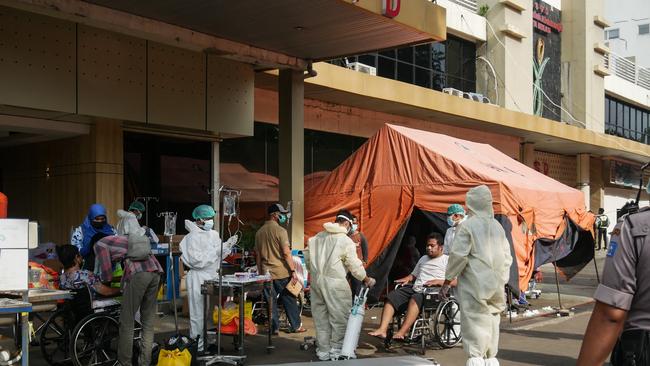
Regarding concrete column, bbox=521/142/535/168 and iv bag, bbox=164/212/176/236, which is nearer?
iv bag, bbox=164/212/176/236

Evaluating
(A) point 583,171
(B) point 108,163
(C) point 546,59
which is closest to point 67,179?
(B) point 108,163

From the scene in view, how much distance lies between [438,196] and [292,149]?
3.19 metres

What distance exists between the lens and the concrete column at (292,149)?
1364cm

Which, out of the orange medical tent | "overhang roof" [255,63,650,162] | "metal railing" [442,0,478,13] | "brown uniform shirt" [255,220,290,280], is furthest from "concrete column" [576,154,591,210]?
"brown uniform shirt" [255,220,290,280]

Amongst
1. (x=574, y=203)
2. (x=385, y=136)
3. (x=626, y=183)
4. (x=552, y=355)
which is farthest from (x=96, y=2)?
(x=626, y=183)

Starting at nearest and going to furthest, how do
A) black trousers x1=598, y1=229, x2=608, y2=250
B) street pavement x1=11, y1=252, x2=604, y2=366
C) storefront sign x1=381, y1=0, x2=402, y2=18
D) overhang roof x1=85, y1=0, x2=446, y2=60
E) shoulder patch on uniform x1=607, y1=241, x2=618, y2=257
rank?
shoulder patch on uniform x1=607, y1=241, x2=618, y2=257 → street pavement x1=11, y1=252, x2=604, y2=366 → overhang roof x1=85, y1=0, x2=446, y2=60 → storefront sign x1=381, y1=0, x2=402, y2=18 → black trousers x1=598, y1=229, x2=608, y2=250

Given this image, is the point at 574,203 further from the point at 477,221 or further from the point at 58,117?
the point at 58,117

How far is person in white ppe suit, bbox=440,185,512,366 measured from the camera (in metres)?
6.88

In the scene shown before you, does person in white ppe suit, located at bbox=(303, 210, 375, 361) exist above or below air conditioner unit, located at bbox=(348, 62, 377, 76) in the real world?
below

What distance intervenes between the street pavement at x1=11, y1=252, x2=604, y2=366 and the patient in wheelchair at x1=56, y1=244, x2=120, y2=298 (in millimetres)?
953

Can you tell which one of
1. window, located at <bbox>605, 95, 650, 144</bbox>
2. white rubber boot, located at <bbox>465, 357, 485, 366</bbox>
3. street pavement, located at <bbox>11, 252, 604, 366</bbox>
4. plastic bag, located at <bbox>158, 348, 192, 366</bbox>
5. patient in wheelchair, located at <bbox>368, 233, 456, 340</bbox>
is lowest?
street pavement, located at <bbox>11, 252, 604, 366</bbox>

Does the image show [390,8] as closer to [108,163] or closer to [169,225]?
[169,225]

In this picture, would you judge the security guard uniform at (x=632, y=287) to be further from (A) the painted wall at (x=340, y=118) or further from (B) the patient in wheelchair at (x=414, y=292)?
(A) the painted wall at (x=340, y=118)

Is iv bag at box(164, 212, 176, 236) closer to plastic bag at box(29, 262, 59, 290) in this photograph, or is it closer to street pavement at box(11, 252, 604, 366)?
street pavement at box(11, 252, 604, 366)
